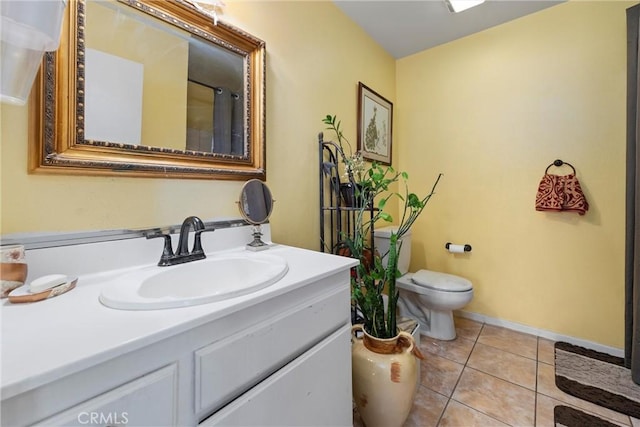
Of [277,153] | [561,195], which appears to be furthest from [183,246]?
[561,195]

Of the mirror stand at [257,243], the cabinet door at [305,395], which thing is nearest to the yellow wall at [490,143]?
the mirror stand at [257,243]

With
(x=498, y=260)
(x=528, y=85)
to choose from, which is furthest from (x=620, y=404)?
(x=528, y=85)

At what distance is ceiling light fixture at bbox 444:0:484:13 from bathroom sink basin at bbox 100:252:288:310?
192cm

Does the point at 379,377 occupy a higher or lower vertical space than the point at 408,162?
lower

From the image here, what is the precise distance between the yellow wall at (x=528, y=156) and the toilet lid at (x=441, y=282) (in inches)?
14.0

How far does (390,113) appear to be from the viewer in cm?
235

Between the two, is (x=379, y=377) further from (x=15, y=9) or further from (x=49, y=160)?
(x=15, y=9)

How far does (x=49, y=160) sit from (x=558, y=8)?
9.42 ft

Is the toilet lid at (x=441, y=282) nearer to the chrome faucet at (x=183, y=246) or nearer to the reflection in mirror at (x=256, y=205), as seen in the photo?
the reflection in mirror at (x=256, y=205)

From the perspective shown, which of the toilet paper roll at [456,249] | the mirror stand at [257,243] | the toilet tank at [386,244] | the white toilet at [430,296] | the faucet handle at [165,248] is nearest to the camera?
the faucet handle at [165,248]

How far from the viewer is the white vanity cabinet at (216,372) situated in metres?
0.39

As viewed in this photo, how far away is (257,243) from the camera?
44.9 inches

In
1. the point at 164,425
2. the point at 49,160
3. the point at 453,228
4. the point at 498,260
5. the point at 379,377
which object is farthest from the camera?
the point at 453,228
